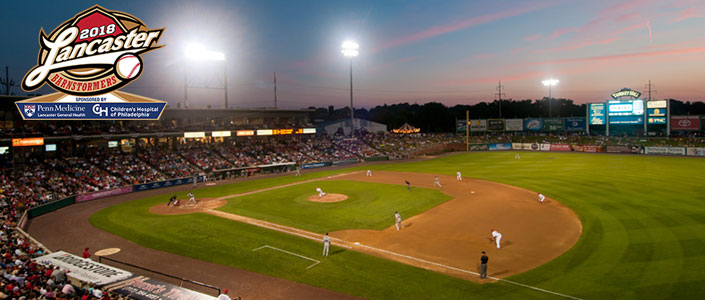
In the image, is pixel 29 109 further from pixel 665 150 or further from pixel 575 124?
pixel 575 124

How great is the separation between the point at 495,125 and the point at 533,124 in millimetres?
8481

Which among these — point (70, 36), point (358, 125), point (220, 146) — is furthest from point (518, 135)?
point (70, 36)

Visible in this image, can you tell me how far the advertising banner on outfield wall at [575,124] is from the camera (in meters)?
78.0

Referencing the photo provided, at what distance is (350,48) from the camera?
54938mm

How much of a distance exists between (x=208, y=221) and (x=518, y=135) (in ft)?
277

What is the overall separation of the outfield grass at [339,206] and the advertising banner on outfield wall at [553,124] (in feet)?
204

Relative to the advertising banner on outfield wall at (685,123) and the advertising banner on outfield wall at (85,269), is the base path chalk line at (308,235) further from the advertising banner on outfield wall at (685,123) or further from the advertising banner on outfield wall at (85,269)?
the advertising banner on outfield wall at (685,123)

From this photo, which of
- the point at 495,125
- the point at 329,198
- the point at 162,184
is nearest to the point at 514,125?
the point at 495,125

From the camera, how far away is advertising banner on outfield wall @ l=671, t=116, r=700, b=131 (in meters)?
66.8

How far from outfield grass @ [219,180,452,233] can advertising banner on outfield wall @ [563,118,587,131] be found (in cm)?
6151

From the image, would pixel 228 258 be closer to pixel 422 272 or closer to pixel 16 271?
pixel 16 271

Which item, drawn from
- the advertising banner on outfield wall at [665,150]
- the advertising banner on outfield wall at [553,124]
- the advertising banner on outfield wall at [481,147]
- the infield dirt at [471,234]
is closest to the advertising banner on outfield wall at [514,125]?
the advertising banner on outfield wall at [553,124]

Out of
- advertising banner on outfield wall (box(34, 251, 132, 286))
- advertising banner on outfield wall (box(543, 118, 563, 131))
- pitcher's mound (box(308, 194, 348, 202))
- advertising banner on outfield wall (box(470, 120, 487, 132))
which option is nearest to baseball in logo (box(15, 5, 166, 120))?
advertising banner on outfield wall (box(34, 251, 132, 286))

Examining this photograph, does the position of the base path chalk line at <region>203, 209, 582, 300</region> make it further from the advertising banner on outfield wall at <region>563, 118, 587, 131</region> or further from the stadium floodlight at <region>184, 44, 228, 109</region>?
the advertising banner on outfield wall at <region>563, 118, 587, 131</region>
